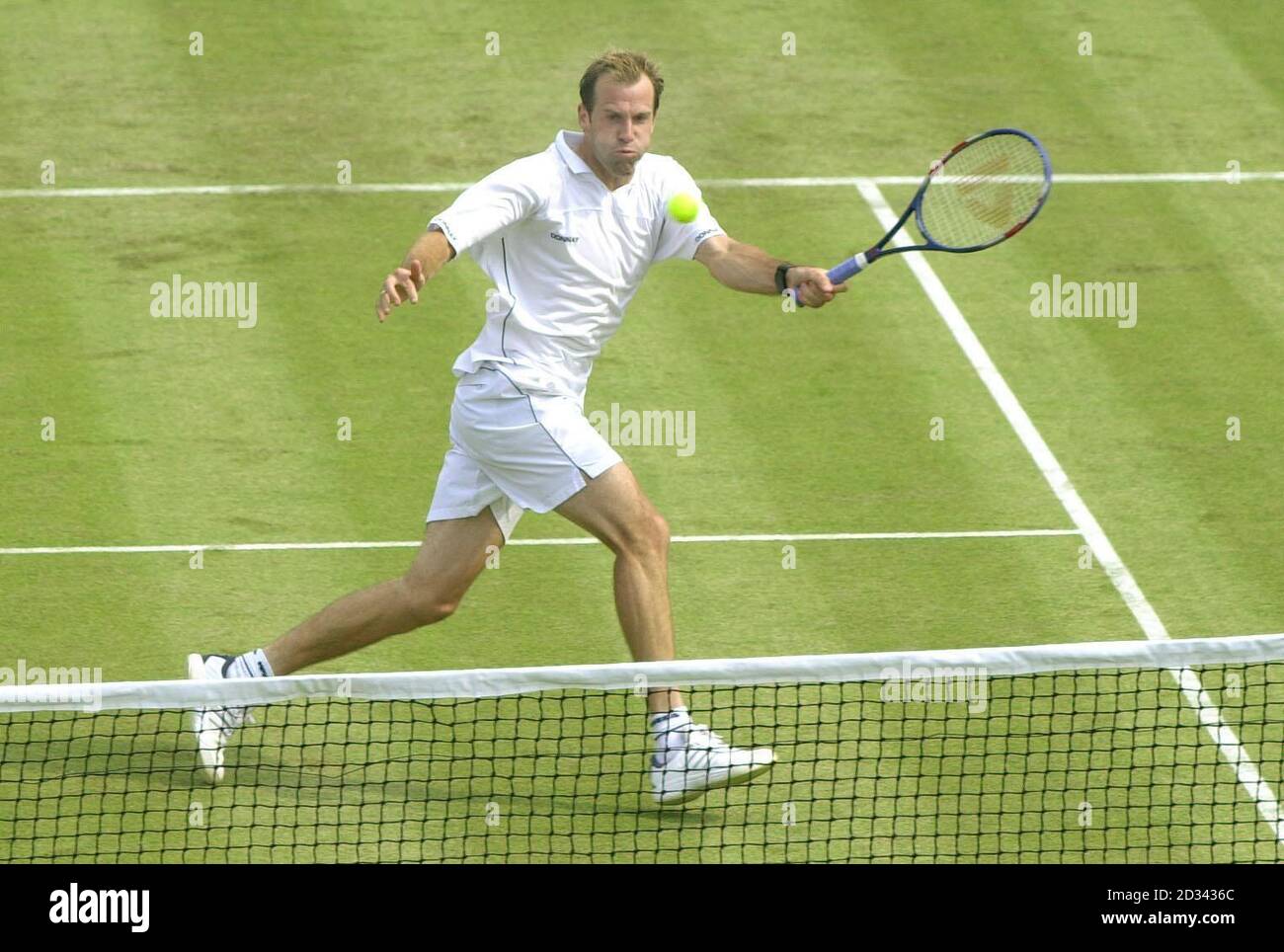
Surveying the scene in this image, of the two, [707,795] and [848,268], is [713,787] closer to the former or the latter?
[707,795]

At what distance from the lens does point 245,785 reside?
26.4 feet

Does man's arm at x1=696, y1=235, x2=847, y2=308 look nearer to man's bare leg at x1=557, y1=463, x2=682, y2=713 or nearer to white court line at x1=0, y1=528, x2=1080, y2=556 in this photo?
man's bare leg at x1=557, y1=463, x2=682, y2=713

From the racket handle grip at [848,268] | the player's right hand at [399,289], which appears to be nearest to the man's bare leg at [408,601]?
the player's right hand at [399,289]

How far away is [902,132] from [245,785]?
821 centimetres

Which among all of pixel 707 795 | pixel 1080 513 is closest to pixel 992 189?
pixel 1080 513

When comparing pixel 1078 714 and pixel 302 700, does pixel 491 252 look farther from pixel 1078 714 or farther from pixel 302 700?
pixel 1078 714

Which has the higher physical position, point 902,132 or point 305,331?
point 902,132

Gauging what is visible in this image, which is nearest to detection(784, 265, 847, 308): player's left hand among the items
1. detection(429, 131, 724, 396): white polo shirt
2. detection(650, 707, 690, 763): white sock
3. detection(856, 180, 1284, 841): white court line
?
detection(429, 131, 724, 396): white polo shirt

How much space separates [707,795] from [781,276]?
1.86 m

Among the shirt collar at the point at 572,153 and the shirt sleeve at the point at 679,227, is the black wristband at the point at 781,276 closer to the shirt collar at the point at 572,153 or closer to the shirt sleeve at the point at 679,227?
the shirt sleeve at the point at 679,227

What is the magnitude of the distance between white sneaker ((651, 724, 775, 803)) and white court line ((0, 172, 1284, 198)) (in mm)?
6894

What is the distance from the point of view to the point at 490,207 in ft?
25.7
